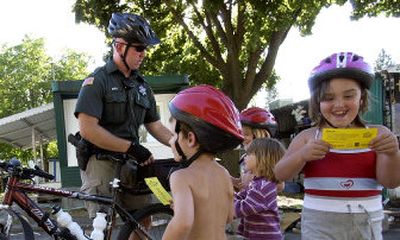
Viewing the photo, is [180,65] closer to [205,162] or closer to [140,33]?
[140,33]

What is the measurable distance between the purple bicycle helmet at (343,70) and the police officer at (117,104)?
1.49 meters

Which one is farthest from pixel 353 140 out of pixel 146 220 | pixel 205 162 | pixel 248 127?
pixel 146 220

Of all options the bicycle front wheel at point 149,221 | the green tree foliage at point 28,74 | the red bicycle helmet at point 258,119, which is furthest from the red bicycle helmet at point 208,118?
the green tree foliage at point 28,74

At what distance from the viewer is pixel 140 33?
375 cm

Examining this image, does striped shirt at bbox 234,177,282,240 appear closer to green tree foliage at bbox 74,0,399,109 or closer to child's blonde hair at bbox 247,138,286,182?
child's blonde hair at bbox 247,138,286,182

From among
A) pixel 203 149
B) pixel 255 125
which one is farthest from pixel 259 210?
pixel 203 149

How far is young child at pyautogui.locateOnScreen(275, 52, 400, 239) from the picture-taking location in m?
2.43

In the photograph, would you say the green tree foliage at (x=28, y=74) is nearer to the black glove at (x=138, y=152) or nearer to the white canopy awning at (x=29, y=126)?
the white canopy awning at (x=29, y=126)

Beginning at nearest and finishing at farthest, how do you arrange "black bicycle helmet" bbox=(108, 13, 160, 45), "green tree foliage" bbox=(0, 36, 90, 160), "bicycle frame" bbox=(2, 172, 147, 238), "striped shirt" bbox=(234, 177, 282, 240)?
"striped shirt" bbox=(234, 177, 282, 240) < "black bicycle helmet" bbox=(108, 13, 160, 45) < "bicycle frame" bbox=(2, 172, 147, 238) < "green tree foliage" bbox=(0, 36, 90, 160)

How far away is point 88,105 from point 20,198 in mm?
1321

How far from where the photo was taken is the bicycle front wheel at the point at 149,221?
3996 mm

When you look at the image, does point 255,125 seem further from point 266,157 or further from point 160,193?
point 160,193

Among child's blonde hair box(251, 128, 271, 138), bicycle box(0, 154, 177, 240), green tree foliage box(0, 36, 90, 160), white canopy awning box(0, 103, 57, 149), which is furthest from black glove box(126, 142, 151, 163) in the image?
green tree foliage box(0, 36, 90, 160)

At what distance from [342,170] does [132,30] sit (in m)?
1.94
